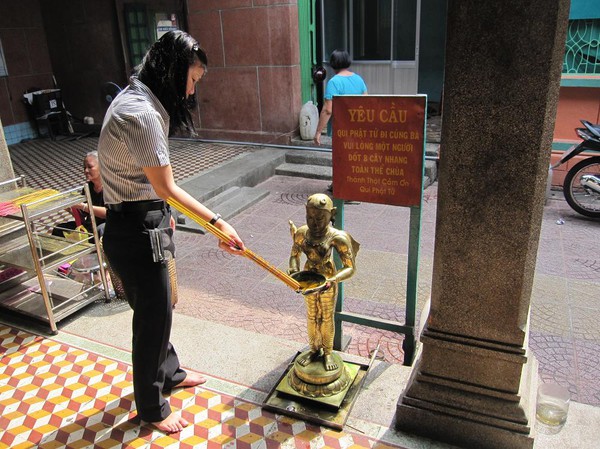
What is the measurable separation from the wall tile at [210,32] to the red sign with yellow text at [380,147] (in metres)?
6.95

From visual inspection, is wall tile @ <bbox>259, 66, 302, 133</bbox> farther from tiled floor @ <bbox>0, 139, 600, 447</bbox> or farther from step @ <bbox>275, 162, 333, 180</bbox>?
tiled floor @ <bbox>0, 139, 600, 447</bbox>

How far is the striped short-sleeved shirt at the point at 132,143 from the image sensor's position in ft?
7.57

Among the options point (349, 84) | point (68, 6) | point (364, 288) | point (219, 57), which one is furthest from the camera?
point (68, 6)

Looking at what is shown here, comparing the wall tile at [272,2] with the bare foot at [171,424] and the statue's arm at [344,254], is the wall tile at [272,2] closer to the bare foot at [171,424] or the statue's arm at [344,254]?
the statue's arm at [344,254]

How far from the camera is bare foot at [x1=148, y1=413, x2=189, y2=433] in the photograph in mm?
Answer: 2818

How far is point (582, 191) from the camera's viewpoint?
6.52 metres

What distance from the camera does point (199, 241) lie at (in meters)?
6.01

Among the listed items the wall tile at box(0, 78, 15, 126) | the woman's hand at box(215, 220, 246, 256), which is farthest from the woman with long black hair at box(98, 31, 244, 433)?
the wall tile at box(0, 78, 15, 126)

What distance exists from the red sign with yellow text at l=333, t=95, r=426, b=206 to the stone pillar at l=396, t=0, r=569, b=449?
1.85 ft

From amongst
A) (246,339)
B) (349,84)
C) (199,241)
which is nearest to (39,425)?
Result: (246,339)

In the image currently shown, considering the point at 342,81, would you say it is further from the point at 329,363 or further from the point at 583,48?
the point at 329,363

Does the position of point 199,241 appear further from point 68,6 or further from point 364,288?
point 68,6

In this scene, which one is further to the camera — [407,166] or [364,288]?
[364,288]

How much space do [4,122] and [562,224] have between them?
35.0 feet
